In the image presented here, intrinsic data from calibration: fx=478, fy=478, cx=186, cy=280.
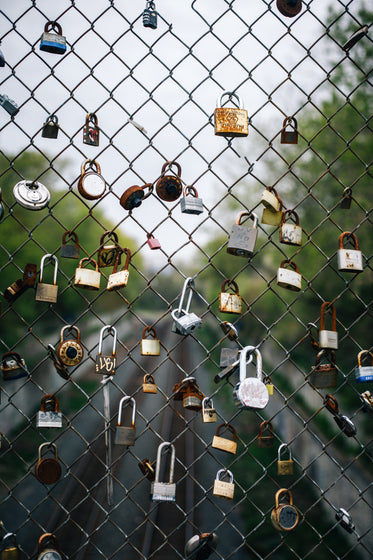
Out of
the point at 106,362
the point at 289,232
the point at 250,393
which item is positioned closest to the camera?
the point at 250,393

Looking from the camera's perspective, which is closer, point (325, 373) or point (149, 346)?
point (149, 346)

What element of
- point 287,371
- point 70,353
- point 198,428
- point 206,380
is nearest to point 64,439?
point 198,428

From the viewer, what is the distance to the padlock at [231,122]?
1837 millimetres

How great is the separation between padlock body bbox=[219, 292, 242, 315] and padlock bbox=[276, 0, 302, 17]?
1.22m

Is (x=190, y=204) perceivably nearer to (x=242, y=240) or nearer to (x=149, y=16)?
(x=242, y=240)

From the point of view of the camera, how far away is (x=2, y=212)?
5.75 ft

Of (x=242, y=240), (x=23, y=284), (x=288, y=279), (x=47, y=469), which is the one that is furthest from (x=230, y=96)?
(x=47, y=469)

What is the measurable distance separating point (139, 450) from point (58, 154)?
1145 centimetres

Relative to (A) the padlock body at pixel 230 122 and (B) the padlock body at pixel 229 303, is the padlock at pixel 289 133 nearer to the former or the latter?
(A) the padlock body at pixel 230 122

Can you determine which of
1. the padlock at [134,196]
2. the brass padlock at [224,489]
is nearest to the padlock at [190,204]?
the padlock at [134,196]

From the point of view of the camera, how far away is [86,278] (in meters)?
1.83

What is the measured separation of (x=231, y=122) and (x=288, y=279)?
0.66 meters

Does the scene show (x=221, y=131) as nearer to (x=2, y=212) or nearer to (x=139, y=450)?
(x=2, y=212)

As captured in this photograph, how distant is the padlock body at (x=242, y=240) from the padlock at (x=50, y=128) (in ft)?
2.56
